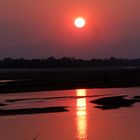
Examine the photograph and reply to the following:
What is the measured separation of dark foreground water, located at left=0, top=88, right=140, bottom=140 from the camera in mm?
24578

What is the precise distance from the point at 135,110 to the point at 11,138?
1171cm

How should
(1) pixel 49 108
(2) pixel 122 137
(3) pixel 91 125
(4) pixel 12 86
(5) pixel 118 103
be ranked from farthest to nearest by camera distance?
(4) pixel 12 86
(5) pixel 118 103
(1) pixel 49 108
(3) pixel 91 125
(2) pixel 122 137

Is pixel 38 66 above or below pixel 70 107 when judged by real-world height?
above

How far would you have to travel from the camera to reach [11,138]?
2420cm

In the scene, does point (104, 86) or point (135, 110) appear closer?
point (135, 110)

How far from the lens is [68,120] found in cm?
2966

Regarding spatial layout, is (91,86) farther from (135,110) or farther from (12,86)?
(135,110)

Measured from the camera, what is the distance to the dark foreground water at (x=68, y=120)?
24578mm

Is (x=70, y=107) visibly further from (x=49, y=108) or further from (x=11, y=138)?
(x=11, y=138)

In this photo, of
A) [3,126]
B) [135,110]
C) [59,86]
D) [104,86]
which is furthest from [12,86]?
[3,126]

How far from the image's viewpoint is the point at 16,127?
27375 mm

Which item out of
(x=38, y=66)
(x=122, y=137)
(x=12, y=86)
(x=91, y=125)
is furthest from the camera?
(x=38, y=66)

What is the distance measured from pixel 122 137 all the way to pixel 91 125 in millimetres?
3863

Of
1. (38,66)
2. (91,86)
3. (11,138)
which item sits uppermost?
(38,66)
